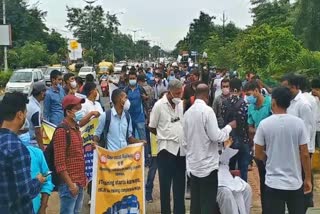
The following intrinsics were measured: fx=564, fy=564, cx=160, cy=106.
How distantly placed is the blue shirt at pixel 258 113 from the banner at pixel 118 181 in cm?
208

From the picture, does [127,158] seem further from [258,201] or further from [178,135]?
[258,201]

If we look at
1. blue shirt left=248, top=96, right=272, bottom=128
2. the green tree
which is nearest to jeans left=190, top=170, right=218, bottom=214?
blue shirt left=248, top=96, right=272, bottom=128

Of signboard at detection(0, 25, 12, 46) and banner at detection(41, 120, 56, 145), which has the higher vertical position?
signboard at detection(0, 25, 12, 46)

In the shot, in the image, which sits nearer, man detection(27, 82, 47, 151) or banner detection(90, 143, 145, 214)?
banner detection(90, 143, 145, 214)

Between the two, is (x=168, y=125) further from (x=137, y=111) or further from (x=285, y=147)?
(x=137, y=111)

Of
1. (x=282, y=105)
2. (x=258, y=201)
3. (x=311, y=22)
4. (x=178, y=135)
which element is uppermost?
(x=311, y=22)

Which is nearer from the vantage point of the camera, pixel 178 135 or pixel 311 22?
pixel 178 135

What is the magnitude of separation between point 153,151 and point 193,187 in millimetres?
2180

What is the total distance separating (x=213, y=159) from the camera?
6309 millimetres

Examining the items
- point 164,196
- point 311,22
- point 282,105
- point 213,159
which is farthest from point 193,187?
point 311,22

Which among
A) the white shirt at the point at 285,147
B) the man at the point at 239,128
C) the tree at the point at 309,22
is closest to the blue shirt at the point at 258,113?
the man at the point at 239,128

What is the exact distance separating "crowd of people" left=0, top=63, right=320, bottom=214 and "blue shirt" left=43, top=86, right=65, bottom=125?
141cm

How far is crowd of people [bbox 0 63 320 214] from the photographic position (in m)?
4.01

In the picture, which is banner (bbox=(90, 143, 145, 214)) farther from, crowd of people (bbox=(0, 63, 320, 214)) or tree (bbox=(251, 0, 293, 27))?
tree (bbox=(251, 0, 293, 27))
